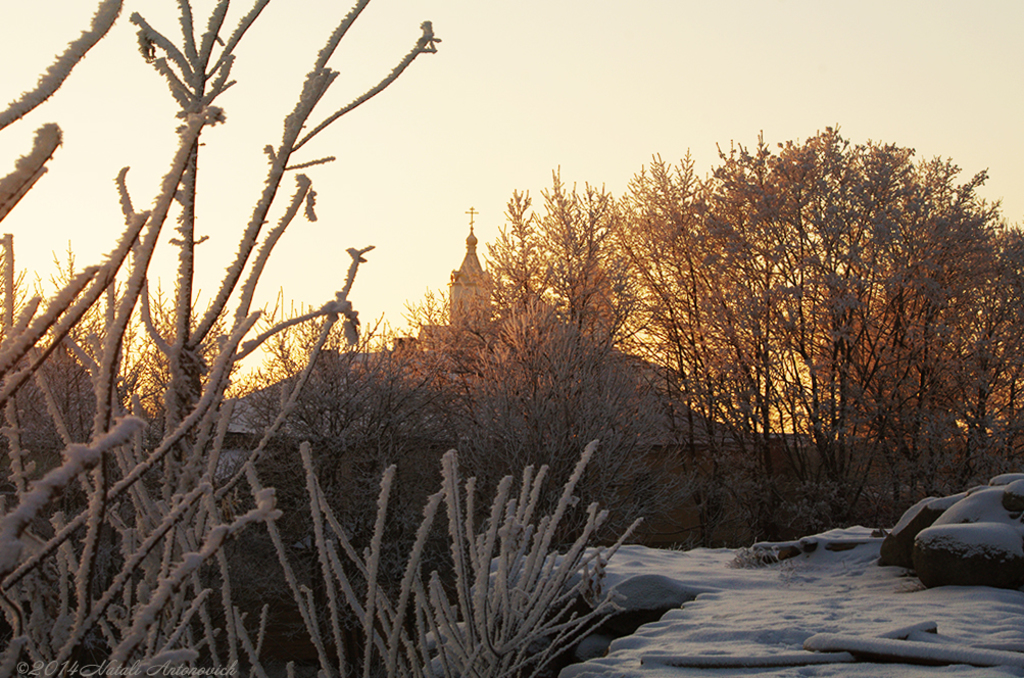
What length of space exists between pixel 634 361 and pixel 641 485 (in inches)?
143

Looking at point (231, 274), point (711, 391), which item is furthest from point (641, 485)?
point (231, 274)

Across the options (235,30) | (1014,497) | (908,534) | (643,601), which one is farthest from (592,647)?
(235,30)

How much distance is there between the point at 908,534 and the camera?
25.0 ft

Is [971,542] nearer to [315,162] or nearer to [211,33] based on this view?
[315,162]

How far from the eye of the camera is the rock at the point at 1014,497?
7.16m

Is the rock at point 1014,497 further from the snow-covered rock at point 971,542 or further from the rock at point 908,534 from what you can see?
the rock at point 908,534

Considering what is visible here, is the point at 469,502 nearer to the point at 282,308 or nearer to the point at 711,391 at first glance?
the point at 282,308

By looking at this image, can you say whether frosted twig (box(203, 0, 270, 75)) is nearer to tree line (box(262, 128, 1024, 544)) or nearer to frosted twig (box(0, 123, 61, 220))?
frosted twig (box(0, 123, 61, 220))

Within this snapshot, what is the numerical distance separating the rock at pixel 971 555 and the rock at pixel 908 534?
33.0 inches

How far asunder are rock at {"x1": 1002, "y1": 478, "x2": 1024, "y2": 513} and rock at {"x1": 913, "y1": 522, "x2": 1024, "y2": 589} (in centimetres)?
56

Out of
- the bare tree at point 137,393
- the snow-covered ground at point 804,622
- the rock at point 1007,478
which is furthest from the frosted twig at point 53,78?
the rock at point 1007,478

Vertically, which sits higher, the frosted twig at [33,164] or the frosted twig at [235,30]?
the frosted twig at [235,30]

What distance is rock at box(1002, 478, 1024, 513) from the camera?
23.5ft

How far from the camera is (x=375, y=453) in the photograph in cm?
1725
